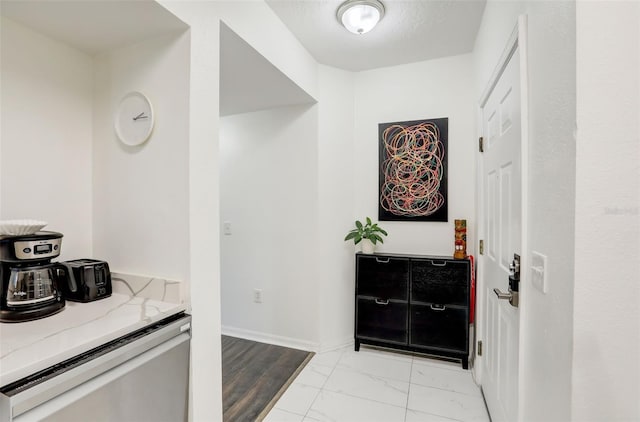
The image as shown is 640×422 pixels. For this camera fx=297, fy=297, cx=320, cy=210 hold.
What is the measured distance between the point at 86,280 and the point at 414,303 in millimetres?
2127

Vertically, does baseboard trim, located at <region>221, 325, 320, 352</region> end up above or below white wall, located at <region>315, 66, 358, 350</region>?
below

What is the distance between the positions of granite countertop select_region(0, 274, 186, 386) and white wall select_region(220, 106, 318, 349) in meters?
1.42

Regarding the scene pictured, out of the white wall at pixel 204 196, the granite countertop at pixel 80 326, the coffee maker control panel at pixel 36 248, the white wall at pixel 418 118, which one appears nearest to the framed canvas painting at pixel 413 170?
the white wall at pixel 418 118

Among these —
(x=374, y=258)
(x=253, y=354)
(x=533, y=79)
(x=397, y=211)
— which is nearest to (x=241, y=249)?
(x=253, y=354)

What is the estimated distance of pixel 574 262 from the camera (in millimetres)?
742

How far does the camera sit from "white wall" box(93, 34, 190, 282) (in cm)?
131

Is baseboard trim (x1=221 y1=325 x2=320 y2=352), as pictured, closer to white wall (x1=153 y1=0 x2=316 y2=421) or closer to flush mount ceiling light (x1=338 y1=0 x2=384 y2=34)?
white wall (x1=153 y1=0 x2=316 y2=421)

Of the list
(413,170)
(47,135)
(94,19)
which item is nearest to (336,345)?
(413,170)

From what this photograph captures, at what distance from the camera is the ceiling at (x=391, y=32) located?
186cm

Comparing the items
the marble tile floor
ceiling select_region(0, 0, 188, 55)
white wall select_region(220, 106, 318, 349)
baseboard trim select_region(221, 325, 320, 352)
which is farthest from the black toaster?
baseboard trim select_region(221, 325, 320, 352)

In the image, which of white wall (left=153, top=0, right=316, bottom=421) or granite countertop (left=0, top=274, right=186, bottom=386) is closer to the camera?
granite countertop (left=0, top=274, right=186, bottom=386)

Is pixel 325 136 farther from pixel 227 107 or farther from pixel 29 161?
pixel 29 161

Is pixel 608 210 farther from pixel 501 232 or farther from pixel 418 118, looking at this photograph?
pixel 418 118

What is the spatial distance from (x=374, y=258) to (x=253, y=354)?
52.3 inches
